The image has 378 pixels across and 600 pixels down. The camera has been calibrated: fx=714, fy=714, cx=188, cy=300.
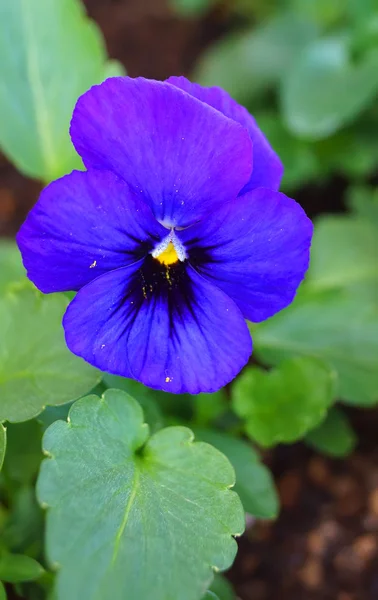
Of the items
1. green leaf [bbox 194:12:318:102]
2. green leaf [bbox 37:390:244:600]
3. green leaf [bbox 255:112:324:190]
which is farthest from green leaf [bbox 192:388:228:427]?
green leaf [bbox 194:12:318:102]

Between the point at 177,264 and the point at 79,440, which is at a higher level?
the point at 177,264

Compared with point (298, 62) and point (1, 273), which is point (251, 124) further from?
point (298, 62)

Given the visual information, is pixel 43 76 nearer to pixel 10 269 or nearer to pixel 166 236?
pixel 10 269

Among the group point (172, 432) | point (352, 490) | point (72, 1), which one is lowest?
point (352, 490)

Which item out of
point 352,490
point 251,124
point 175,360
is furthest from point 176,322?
point 352,490

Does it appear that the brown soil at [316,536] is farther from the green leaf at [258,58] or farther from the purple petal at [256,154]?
the green leaf at [258,58]

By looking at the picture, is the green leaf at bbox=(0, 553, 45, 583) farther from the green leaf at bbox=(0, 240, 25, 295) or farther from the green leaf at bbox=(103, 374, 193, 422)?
the green leaf at bbox=(0, 240, 25, 295)

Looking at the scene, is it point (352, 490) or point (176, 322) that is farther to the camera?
point (352, 490)

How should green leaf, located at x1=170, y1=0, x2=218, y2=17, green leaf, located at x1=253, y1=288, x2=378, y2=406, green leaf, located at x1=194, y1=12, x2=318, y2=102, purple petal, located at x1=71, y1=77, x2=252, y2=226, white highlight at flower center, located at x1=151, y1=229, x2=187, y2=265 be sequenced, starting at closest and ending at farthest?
purple petal, located at x1=71, y1=77, x2=252, y2=226 → white highlight at flower center, located at x1=151, y1=229, x2=187, y2=265 → green leaf, located at x1=253, y1=288, x2=378, y2=406 → green leaf, located at x1=194, y1=12, x2=318, y2=102 → green leaf, located at x1=170, y1=0, x2=218, y2=17
